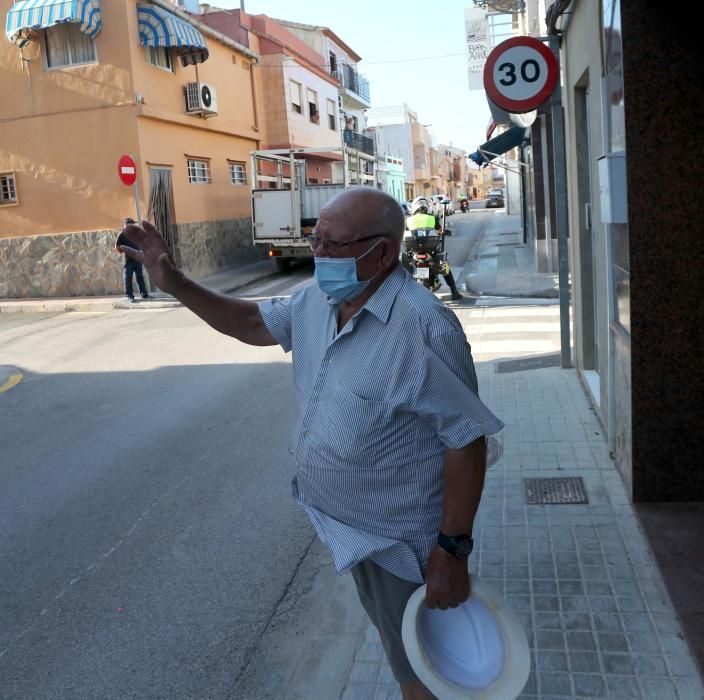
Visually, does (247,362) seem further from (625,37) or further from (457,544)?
(457,544)

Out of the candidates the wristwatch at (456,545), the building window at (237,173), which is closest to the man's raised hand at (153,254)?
the wristwatch at (456,545)

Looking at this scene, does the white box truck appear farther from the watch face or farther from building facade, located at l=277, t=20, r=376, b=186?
the watch face

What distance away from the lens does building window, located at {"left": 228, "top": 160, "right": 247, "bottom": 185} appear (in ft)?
78.5

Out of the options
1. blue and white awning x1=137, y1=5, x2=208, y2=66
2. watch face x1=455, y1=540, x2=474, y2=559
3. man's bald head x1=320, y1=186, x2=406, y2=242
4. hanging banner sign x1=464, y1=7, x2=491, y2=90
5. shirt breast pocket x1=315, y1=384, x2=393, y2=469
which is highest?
hanging banner sign x1=464, y1=7, x2=491, y2=90

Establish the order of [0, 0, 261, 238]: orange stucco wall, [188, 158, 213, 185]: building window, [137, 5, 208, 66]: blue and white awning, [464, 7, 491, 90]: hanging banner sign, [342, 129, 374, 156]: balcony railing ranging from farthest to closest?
[464, 7, 491, 90]: hanging banner sign → [342, 129, 374, 156]: balcony railing → [188, 158, 213, 185]: building window → [137, 5, 208, 66]: blue and white awning → [0, 0, 261, 238]: orange stucco wall

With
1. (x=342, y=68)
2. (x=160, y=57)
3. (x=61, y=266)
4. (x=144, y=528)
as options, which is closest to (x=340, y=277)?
(x=144, y=528)

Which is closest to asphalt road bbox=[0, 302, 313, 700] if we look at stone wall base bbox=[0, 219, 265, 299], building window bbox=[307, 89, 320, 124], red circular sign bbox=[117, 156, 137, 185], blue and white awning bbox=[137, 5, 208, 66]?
red circular sign bbox=[117, 156, 137, 185]

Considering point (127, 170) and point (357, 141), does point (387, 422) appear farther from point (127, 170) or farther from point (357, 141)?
point (357, 141)

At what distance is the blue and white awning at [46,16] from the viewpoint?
56.5ft

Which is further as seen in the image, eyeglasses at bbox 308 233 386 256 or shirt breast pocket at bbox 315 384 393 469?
eyeglasses at bbox 308 233 386 256

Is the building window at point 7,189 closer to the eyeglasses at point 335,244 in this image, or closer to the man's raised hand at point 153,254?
the man's raised hand at point 153,254

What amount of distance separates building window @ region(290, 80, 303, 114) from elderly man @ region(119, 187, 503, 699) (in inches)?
1092

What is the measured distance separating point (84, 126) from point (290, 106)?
11.2 meters

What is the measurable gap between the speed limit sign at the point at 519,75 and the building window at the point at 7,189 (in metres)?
14.7
